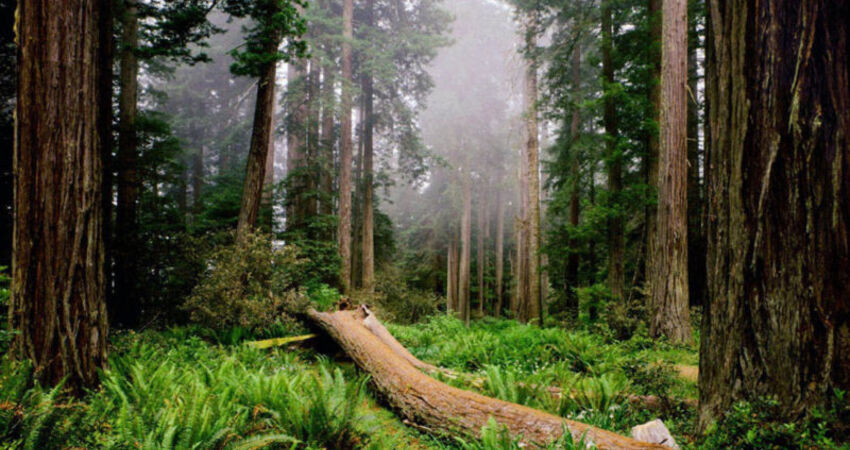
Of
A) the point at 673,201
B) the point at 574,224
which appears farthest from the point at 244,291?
the point at 574,224

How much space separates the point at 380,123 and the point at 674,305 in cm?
1432

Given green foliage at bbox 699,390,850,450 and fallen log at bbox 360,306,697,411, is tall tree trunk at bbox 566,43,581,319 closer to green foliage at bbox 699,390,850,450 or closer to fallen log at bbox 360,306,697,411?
fallen log at bbox 360,306,697,411

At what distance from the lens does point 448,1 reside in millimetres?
35562

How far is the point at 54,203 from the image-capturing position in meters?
3.82

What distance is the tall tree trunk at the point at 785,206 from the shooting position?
227 cm

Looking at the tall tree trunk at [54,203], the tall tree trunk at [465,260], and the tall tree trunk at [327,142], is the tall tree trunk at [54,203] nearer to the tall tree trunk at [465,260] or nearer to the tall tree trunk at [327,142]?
the tall tree trunk at [327,142]

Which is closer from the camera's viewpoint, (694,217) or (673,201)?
(673,201)

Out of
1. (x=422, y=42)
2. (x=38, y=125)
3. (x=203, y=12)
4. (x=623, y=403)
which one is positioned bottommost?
(x=623, y=403)

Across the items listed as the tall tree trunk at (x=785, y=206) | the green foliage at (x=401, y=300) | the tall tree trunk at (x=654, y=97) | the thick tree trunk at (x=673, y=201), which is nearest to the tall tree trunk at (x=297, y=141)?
the green foliage at (x=401, y=300)

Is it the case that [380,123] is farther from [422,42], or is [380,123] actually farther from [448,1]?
Answer: [448,1]

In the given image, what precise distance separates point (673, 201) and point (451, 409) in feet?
21.7

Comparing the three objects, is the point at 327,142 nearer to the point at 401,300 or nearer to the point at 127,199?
the point at 401,300

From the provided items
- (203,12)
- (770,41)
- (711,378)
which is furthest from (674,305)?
(203,12)

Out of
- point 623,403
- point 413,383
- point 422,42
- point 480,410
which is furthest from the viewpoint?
point 422,42
